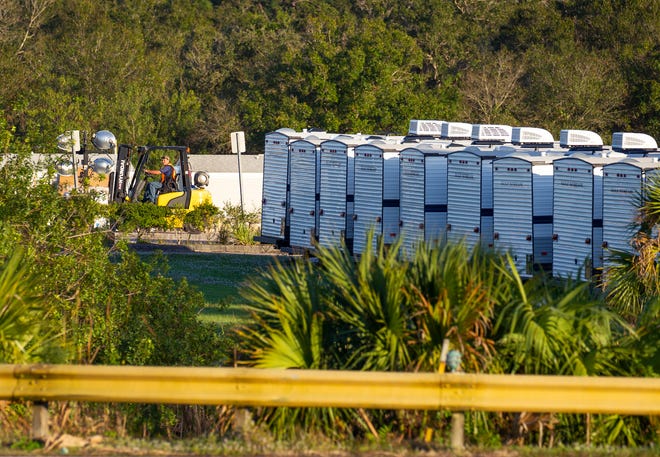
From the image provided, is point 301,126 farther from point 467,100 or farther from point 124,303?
point 124,303

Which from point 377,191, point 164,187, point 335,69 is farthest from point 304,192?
point 335,69

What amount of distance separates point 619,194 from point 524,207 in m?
2.15

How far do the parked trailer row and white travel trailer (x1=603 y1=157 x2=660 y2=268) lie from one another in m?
0.02

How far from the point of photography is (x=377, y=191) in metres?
23.4

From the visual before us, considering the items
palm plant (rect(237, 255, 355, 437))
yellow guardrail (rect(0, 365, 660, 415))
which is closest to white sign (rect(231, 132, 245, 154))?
palm plant (rect(237, 255, 355, 437))

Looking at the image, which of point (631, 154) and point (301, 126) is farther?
point (301, 126)

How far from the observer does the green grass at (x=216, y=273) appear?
19000mm

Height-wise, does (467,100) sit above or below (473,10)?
below

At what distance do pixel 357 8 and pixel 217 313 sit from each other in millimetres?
54215

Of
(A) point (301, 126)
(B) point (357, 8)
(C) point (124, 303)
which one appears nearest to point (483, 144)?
(C) point (124, 303)

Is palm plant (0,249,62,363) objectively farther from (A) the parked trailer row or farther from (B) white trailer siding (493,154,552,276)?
(B) white trailer siding (493,154,552,276)

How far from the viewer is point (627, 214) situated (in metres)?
18.3

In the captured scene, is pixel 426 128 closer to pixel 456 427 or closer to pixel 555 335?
pixel 555 335

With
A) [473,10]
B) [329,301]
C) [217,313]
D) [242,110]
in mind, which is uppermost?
[473,10]
